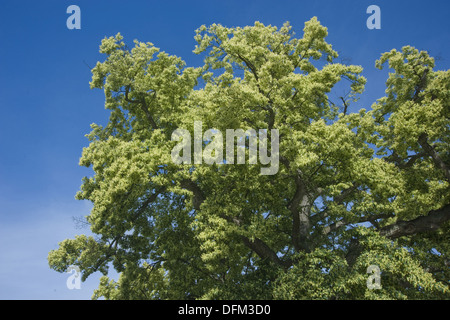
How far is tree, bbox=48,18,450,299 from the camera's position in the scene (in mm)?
15781

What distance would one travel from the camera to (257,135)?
683 inches

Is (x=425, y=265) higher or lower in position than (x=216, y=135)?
lower

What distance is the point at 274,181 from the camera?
19.0 metres

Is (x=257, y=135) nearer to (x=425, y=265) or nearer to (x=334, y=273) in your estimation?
(x=334, y=273)

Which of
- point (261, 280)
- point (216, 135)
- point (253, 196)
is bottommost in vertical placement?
point (261, 280)

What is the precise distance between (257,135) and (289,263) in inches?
255

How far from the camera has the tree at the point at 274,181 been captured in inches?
621
